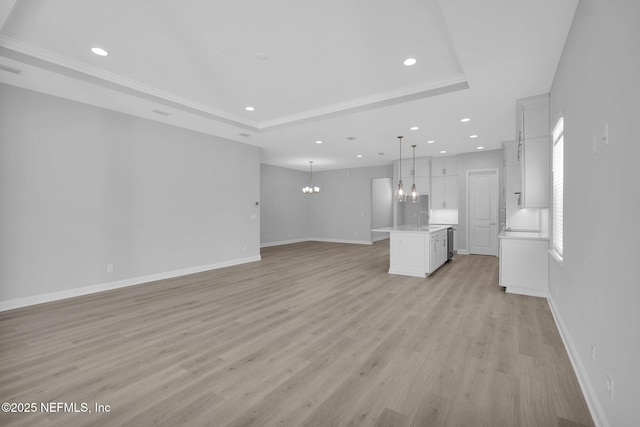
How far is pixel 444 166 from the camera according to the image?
29.5 ft

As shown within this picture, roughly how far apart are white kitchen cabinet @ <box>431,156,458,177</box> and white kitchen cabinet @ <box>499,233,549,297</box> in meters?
4.66

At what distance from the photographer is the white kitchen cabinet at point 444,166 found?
29.0 feet

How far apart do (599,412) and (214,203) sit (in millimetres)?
6526

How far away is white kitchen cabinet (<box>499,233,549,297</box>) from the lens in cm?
432

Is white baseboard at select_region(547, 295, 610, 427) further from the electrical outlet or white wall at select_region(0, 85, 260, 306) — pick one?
white wall at select_region(0, 85, 260, 306)

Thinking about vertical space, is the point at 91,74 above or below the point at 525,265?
above

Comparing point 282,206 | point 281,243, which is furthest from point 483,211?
point 281,243

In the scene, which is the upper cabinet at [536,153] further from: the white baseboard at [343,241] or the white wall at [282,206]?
the white wall at [282,206]

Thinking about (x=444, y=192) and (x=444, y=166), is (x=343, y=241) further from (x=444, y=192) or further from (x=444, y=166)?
(x=444, y=166)

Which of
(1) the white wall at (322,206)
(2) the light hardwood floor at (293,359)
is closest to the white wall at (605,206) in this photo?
(2) the light hardwood floor at (293,359)

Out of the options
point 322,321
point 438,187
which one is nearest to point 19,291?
point 322,321

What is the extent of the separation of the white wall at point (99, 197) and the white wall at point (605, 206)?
613 centimetres

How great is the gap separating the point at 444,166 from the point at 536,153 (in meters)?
4.95

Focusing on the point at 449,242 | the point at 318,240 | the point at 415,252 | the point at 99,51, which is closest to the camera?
the point at 99,51
